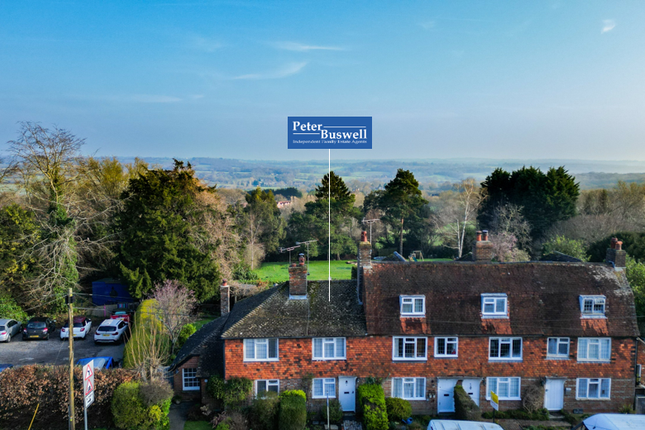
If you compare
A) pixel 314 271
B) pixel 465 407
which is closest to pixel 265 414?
pixel 465 407

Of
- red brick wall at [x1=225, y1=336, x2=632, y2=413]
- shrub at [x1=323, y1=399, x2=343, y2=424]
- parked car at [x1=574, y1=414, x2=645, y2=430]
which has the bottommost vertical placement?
shrub at [x1=323, y1=399, x2=343, y2=424]

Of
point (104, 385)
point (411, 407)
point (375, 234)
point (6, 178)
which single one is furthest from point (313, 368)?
point (375, 234)

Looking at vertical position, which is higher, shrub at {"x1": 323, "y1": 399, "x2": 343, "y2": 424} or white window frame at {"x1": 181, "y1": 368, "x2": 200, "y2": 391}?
white window frame at {"x1": 181, "y1": 368, "x2": 200, "y2": 391}

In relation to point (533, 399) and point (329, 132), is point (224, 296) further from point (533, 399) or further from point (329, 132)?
point (533, 399)

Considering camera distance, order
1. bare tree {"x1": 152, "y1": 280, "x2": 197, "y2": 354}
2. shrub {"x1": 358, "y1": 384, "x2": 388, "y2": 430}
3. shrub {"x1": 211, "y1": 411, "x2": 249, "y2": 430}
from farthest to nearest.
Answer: bare tree {"x1": 152, "y1": 280, "x2": 197, "y2": 354}
shrub {"x1": 358, "y1": 384, "x2": 388, "y2": 430}
shrub {"x1": 211, "y1": 411, "x2": 249, "y2": 430}

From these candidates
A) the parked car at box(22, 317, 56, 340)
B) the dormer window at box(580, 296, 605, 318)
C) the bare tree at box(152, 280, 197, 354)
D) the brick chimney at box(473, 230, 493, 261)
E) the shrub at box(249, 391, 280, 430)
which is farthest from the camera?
the parked car at box(22, 317, 56, 340)

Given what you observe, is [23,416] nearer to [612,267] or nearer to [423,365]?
[423,365]

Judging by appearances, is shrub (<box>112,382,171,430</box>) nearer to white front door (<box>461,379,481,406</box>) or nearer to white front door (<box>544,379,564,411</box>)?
white front door (<box>461,379,481,406</box>)

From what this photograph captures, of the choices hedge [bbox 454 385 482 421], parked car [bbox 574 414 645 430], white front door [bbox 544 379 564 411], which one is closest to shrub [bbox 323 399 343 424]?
hedge [bbox 454 385 482 421]
